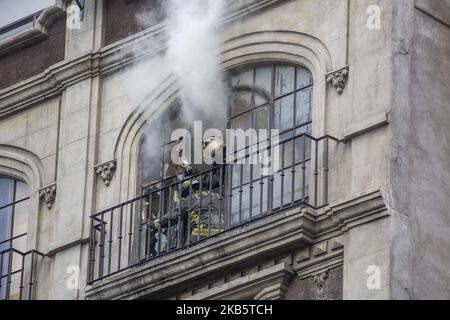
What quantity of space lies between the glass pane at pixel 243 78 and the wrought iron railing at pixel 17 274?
3.53 metres

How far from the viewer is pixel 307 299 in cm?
3041

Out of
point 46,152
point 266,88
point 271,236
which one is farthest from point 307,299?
point 46,152

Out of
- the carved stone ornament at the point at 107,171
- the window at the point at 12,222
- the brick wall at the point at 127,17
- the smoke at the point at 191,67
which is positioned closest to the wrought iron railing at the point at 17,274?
the window at the point at 12,222

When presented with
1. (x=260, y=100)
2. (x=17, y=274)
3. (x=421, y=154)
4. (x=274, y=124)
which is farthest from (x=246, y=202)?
(x=17, y=274)

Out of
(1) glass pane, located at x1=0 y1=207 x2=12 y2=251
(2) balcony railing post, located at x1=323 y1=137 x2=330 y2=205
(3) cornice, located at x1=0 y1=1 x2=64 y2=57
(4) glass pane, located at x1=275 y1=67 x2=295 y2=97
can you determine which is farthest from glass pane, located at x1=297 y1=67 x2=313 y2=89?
(1) glass pane, located at x1=0 y1=207 x2=12 y2=251

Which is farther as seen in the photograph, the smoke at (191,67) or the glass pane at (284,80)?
the smoke at (191,67)

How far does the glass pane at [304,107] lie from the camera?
1259 inches

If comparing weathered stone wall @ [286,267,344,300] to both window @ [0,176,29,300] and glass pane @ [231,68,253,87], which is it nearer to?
glass pane @ [231,68,253,87]

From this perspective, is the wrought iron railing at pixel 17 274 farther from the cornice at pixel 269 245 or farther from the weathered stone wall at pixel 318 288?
the weathered stone wall at pixel 318 288

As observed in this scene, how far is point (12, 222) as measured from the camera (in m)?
34.9

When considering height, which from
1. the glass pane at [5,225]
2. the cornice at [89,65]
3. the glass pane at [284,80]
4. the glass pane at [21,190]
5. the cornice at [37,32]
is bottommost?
the glass pane at [5,225]

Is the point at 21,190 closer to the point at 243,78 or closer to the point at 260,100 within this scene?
the point at 243,78

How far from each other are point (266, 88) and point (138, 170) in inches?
84.6

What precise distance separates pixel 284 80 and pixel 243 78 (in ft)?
2.39
